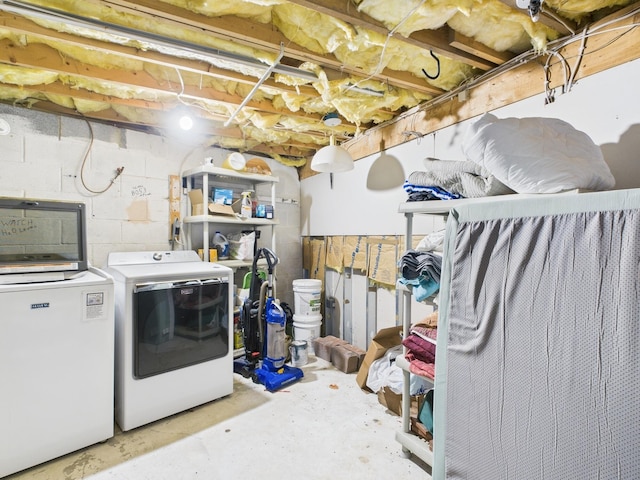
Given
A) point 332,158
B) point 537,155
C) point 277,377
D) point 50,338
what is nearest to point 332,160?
point 332,158

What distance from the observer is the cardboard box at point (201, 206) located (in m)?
3.33

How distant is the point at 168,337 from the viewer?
2.38 metres

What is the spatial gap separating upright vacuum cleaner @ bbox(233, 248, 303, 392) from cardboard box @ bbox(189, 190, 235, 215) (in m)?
0.73

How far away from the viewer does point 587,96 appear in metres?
1.73

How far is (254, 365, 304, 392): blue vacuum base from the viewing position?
9.14 feet

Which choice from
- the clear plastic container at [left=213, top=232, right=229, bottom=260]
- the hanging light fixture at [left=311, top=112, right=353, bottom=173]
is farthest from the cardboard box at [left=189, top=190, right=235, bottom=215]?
the hanging light fixture at [left=311, top=112, right=353, bottom=173]

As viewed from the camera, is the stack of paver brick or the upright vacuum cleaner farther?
the stack of paver brick

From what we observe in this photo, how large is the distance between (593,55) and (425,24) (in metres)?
0.88

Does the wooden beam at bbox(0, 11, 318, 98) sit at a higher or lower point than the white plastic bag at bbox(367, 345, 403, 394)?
higher

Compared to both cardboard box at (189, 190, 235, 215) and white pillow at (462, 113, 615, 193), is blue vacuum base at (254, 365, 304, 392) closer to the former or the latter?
cardboard box at (189, 190, 235, 215)

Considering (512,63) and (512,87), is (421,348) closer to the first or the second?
(512,87)

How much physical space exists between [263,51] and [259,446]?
2490mm

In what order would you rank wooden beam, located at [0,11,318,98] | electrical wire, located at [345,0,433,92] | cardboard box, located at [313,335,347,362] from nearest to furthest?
1. electrical wire, located at [345,0,433,92]
2. wooden beam, located at [0,11,318,98]
3. cardboard box, located at [313,335,347,362]

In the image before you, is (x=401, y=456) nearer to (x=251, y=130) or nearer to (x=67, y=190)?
(x=251, y=130)
